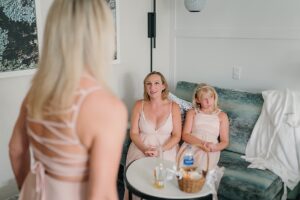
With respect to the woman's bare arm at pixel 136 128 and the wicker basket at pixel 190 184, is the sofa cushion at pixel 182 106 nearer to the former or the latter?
the woman's bare arm at pixel 136 128

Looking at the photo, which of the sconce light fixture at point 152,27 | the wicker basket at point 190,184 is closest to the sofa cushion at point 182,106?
the sconce light fixture at point 152,27

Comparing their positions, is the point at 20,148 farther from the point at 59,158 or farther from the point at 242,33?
the point at 242,33

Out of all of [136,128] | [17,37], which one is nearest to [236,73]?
[136,128]

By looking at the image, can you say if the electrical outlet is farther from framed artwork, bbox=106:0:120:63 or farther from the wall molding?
framed artwork, bbox=106:0:120:63

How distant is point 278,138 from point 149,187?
117cm

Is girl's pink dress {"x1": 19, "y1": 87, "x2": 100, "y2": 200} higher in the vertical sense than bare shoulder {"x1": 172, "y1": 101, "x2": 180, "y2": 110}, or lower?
higher

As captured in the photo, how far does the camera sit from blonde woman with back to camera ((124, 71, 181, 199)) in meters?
2.53

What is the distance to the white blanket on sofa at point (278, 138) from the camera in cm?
238

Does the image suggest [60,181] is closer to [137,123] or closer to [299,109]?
[137,123]

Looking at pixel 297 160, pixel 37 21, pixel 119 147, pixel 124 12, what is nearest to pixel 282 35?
pixel 297 160

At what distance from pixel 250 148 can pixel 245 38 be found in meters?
1.01

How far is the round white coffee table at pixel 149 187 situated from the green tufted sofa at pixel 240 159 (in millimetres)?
485

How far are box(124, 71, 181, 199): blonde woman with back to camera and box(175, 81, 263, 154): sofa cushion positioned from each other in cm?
47

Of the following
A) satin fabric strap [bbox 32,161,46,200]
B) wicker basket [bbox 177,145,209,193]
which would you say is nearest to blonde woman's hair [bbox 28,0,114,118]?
satin fabric strap [bbox 32,161,46,200]
